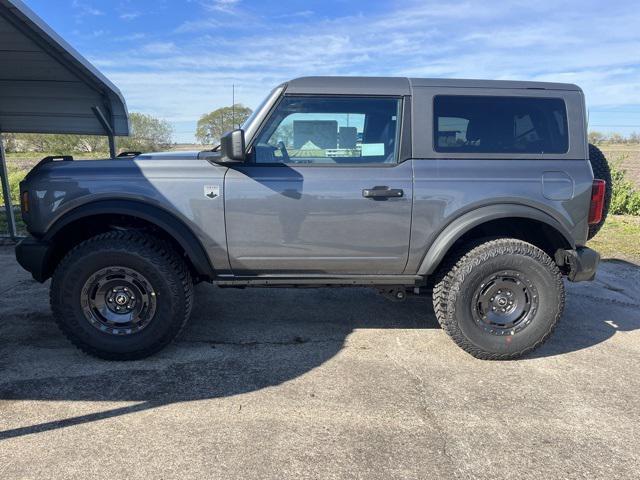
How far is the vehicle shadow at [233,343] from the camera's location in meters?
2.94

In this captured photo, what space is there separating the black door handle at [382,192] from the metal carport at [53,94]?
3911 millimetres

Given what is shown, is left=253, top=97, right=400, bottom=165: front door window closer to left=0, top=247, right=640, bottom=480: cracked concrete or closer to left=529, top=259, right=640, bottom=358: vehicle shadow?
left=0, top=247, right=640, bottom=480: cracked concrete

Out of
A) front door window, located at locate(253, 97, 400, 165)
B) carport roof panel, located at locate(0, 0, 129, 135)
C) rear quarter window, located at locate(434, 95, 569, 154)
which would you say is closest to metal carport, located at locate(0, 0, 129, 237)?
carport roof panel, located at locate(0, 0, 129, 135)

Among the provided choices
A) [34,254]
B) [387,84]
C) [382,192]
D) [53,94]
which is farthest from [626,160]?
[34,254]

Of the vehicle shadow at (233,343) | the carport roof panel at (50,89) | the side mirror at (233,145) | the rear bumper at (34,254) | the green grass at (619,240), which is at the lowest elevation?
the vehicle shadow at (233,343)

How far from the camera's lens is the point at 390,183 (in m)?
3.27

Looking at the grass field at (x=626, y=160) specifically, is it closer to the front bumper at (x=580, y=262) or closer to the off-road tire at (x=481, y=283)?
the front bumper at (x=580, y=262)

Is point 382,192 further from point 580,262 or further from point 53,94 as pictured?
point 53,94

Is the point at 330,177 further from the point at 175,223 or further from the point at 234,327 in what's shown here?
the point at 234,327

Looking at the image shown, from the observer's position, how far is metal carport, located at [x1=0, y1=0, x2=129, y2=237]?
17.0 feet

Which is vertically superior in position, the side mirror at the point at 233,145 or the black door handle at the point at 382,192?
the side mirror at the point at 233,145

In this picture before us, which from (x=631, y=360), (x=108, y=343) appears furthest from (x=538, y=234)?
(x=108, y=343)

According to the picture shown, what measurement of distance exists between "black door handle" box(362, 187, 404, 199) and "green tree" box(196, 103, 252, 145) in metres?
1.20

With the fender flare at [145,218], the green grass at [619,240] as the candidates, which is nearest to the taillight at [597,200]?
the fender flare at [145,218]
